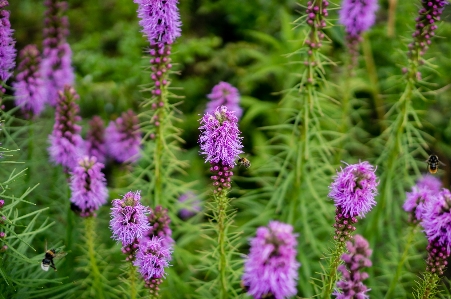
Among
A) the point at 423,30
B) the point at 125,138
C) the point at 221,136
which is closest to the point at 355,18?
the point at 423,30

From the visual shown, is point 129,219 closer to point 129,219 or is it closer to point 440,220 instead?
point 129,219

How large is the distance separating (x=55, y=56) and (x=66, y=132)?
1.01m

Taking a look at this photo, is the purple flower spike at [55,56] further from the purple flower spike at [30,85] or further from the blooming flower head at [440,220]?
the blooming flower head at [440,220]

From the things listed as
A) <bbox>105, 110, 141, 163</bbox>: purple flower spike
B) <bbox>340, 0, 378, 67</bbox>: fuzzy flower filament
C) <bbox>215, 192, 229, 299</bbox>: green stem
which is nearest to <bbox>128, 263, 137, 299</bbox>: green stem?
<bbox>215, 192, 229, 299</bbox>: green stem

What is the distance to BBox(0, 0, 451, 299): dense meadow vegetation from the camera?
2.16 m

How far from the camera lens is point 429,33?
2992 millimetres

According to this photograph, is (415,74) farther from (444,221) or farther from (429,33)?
(444,221)

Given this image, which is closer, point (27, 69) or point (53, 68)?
point (27, 69)

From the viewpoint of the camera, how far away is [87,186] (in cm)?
271

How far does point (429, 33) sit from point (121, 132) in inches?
93.0

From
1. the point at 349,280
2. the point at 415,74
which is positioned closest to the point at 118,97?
the point at 415,74

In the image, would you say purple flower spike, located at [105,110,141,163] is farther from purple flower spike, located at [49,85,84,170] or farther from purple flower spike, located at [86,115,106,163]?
purple flower spike, located at [49,85,84,170]

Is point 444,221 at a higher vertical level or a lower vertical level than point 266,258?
higher

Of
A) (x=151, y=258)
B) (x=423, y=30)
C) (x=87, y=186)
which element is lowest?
(x=151, y=258)
